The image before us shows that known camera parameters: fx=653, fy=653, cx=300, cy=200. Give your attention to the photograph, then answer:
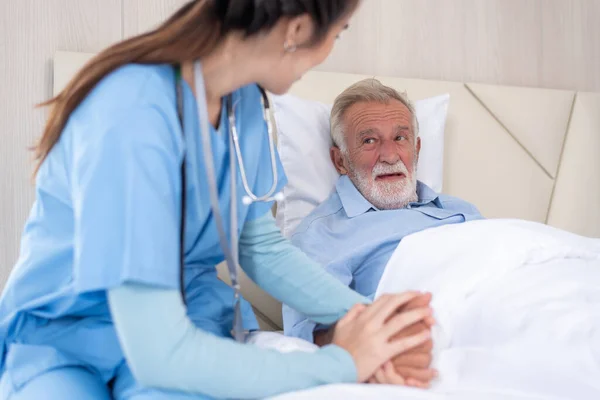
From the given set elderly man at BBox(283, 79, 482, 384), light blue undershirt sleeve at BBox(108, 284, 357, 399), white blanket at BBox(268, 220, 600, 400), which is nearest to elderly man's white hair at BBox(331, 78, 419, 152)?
elderly man at BBox(283, 79, 482, 384)

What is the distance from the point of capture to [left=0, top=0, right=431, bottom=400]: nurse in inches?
28.8

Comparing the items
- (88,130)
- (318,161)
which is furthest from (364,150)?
(88,130)

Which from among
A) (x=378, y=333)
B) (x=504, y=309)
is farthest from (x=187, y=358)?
(x=504, y=309)

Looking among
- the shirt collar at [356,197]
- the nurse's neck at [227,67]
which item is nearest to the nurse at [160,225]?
the nurse's neck at [227,67]

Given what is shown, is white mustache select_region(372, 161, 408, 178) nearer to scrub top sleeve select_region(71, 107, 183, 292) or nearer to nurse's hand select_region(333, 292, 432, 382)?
nurse's hand select_region(333, 292, 432, 382)

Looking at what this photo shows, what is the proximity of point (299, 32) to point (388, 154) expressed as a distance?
90 cm

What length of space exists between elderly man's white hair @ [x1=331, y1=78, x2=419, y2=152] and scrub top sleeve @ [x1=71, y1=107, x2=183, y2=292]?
1.04 metres

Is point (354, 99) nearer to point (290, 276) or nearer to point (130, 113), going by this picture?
point (290, 276)

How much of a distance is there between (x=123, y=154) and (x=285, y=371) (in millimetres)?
320

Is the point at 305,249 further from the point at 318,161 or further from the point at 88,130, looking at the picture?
the point at 88,130

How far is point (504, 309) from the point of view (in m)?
0.98

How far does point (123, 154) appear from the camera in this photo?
734 mm

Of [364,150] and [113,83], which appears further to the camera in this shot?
[364,150]

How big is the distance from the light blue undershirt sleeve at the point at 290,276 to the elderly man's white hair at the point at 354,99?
697 millimetres
